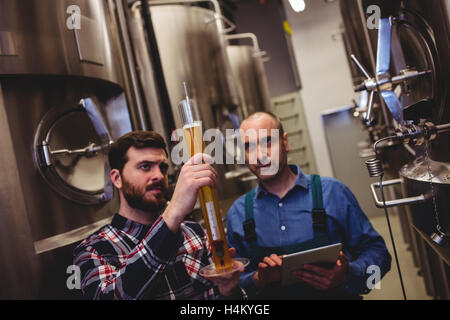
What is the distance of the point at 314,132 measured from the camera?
6535mm

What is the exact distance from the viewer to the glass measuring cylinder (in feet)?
2.70

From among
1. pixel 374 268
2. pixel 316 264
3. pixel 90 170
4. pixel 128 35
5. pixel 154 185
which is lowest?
pixel 374 268

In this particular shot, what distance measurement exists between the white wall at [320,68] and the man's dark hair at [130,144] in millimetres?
5460

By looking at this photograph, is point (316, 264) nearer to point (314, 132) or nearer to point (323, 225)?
point (323, 225)

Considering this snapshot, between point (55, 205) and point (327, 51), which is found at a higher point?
point (327, 51)

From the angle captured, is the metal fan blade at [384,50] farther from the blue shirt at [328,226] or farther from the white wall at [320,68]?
the white wall at [320,68]

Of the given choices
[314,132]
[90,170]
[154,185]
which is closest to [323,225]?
[154,185]

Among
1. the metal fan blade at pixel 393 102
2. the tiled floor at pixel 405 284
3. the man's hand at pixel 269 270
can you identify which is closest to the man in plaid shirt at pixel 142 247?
the man's hand at pixel 269 270

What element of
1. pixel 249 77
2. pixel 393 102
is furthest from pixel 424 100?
pixel 249 77

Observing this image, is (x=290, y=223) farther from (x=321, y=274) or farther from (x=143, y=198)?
(x=143, y=198)

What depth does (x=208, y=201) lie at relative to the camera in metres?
0.88

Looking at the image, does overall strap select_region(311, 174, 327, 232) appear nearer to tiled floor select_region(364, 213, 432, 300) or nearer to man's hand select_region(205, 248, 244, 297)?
man's hand select_region(205, 248, 244, 297)

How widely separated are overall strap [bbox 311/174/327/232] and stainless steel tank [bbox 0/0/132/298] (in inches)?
34.3
